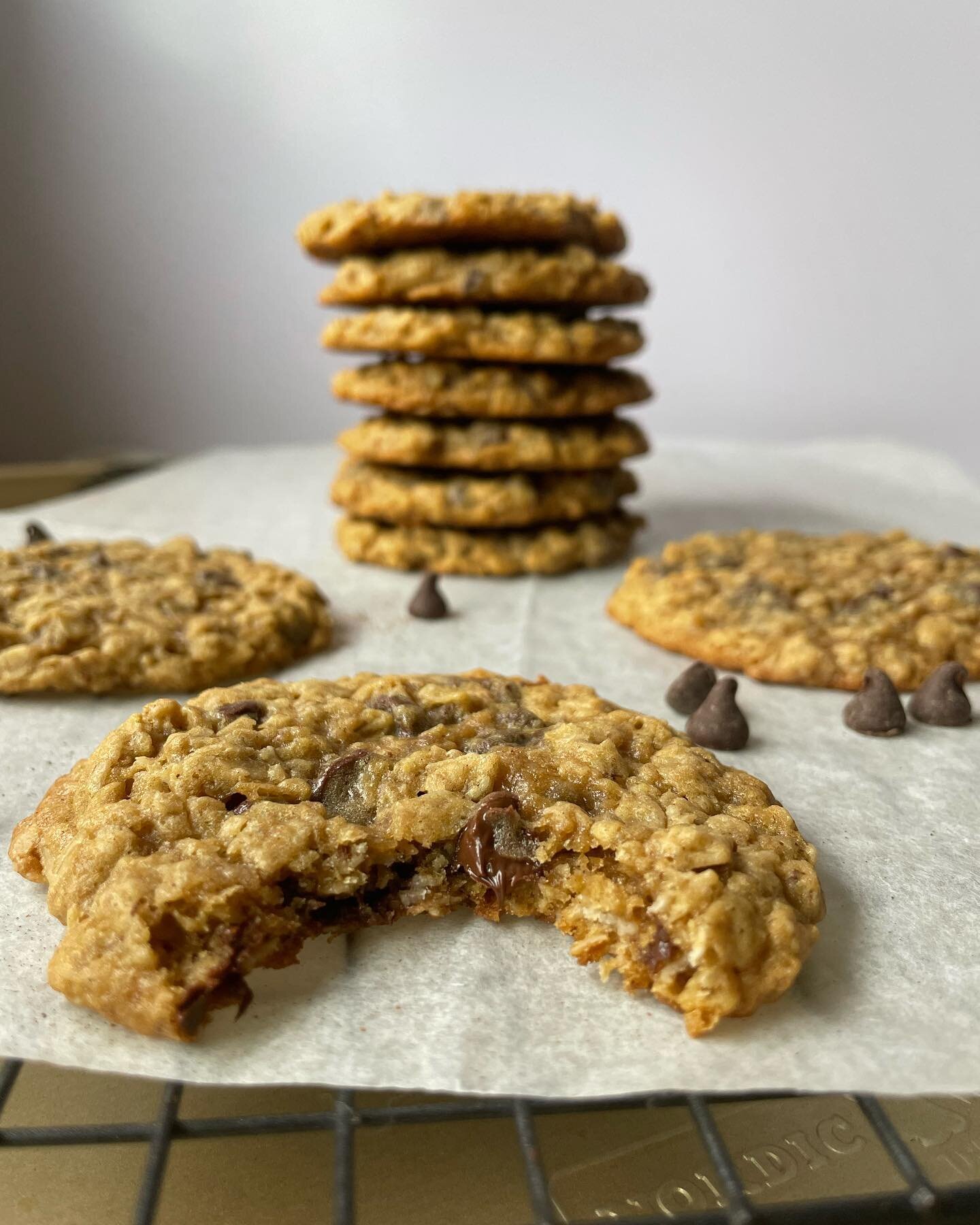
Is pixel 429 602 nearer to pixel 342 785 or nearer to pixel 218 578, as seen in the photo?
pixel 218 578

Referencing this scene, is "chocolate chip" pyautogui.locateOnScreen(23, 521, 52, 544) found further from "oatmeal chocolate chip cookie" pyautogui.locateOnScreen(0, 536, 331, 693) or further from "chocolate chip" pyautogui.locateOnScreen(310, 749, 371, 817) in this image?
"chocolate chip" pyautogui.locateOnScreen(310, 749, 371, 817)

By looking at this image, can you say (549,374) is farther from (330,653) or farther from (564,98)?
(564,98)

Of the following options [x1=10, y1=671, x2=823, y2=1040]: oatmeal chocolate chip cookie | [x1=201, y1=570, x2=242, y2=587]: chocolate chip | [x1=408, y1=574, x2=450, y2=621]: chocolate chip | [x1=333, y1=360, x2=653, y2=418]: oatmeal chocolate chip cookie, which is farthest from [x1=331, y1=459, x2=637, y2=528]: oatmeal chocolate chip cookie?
[x1=10, y1=671, x2=823, y2=1040]: oatmeal chocolate chip cookie

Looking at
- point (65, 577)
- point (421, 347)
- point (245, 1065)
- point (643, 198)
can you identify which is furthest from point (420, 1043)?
point (643, 198)

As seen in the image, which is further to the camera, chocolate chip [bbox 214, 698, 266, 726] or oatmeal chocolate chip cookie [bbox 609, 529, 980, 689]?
oatmeal chocolate chip cookie [bbox 609, 529, 980, 689]

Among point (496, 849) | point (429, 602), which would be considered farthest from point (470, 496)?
point (496, 849)

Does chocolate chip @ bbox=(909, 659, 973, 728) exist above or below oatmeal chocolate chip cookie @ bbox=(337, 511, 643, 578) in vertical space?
above
